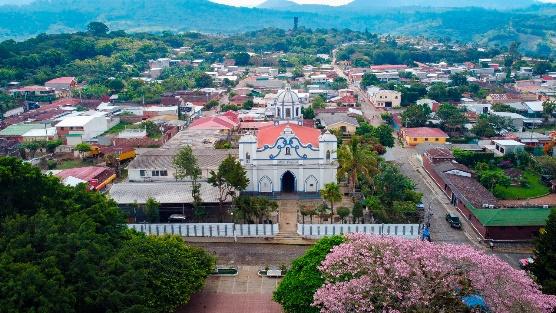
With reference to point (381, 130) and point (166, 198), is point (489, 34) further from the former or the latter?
point (166, 198)

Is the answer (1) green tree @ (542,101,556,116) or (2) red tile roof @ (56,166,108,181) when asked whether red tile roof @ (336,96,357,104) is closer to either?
(1) green tree @ (542,101,556,116)

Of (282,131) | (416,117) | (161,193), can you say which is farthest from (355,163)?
(416,117)

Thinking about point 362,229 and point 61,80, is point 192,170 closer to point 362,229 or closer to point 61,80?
point 362,229

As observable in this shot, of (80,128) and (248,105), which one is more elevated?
(248,105)

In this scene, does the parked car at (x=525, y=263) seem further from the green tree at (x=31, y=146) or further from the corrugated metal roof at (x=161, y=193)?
the green tree at (x=31, y=146)

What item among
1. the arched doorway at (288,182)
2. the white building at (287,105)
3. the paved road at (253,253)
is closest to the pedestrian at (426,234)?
the paved road at (253,253)

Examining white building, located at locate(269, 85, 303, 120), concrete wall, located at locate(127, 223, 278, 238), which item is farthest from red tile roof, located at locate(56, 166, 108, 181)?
white building, located at locate(269, 85, 303, 120)
